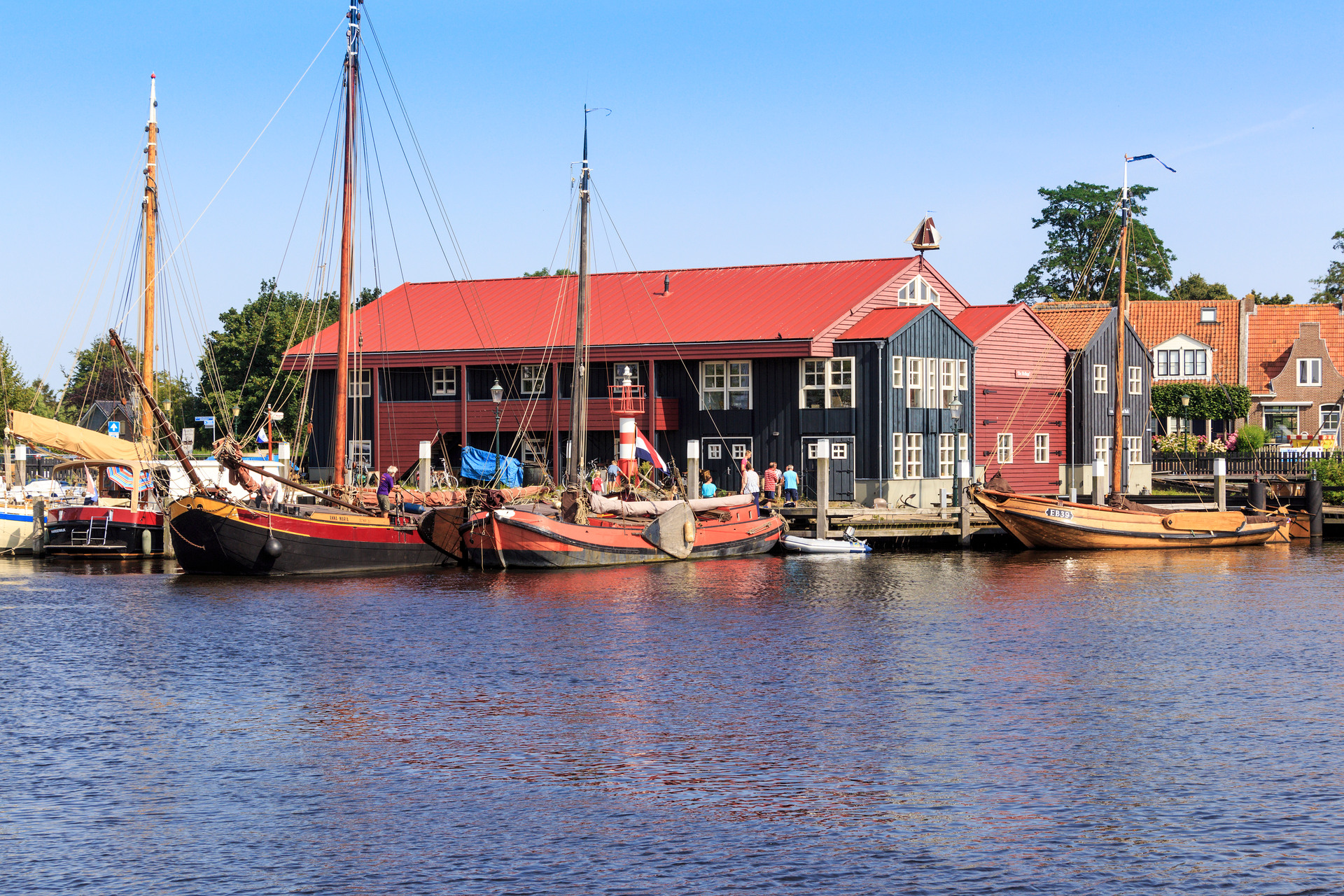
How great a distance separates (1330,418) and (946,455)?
1489 inches

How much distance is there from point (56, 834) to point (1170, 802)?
1238 cm

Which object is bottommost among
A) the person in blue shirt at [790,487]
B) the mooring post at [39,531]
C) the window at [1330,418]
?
the mooring post at [39,531]

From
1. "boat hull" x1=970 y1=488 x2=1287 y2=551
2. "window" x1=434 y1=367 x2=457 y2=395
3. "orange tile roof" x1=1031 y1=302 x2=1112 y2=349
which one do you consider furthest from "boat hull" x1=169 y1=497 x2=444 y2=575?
"orange tile roof" x1=1031 y1=302 x2=1112 y2=349

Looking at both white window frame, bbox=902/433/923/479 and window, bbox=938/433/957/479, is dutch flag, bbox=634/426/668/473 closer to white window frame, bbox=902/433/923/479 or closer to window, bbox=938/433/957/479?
white window frame, bbox=902/433/923/479

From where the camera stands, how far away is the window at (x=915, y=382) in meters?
55.7

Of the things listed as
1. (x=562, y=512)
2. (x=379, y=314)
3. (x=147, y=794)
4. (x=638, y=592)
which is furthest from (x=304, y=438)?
(x=147, y=794)

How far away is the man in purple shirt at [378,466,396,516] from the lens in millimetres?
42406

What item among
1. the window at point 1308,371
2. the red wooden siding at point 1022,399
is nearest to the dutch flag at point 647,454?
the red wooden siding at point 1022,399

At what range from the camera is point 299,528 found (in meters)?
39.4

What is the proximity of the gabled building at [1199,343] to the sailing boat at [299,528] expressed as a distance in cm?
5385

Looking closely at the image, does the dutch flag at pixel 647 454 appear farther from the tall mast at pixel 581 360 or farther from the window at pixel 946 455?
the window at pixel 946 455

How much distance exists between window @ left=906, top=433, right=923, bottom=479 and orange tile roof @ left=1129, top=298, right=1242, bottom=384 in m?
34.9

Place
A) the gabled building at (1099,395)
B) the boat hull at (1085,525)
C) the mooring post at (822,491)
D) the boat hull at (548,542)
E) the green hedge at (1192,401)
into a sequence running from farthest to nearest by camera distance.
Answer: the green hedge at (1192,401)
the gabled building at (1099,395)
the boat hull at (1085,525)
the mooring post at (822,491)
the boat hull at (548,542)

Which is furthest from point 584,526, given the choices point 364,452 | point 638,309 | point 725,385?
point 364,452
